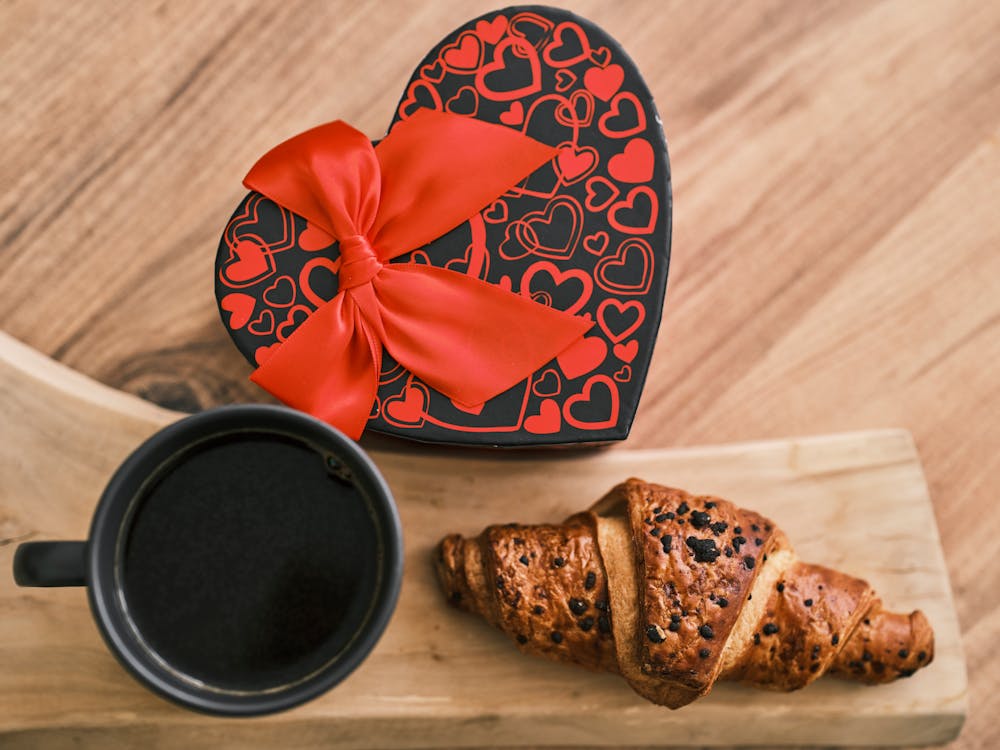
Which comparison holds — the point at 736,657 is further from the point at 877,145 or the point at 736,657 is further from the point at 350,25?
the point at 350,25

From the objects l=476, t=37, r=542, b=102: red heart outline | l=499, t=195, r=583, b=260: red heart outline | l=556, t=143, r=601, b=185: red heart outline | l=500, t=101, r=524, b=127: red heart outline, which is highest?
l=476, t=37, r=542, b=102: red heart outline

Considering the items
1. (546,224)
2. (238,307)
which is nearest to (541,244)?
(546,224)

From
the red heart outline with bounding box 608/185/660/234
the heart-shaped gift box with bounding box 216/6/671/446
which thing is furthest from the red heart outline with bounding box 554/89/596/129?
the red heart outline with bounding box 608/185/660/234

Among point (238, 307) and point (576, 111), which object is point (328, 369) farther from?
point (576, 111)

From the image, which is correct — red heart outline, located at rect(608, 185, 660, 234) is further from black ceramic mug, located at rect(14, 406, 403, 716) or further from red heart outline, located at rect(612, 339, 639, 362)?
black ceramic mug, located at rect(14, 406, 403, 716)

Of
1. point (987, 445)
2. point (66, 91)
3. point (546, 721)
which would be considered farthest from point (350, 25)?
point (987, 445)

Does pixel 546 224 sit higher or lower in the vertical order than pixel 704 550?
higher
